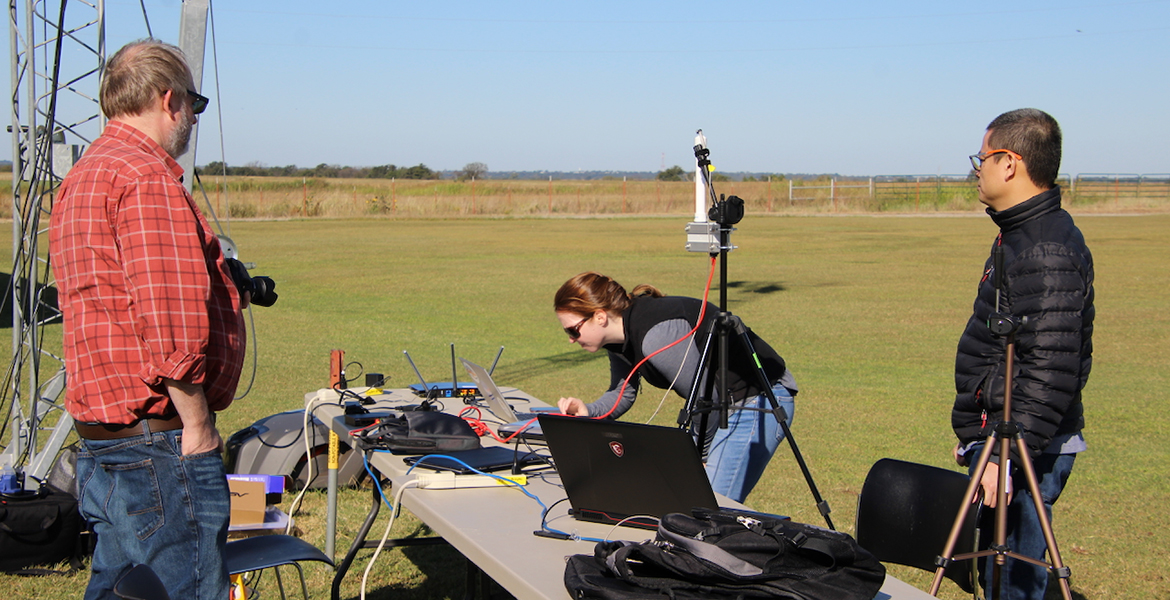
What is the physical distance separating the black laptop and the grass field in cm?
19

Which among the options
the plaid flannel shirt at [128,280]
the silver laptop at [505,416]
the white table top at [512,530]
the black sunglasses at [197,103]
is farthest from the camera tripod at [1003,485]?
the black sunglasses at [197,103]

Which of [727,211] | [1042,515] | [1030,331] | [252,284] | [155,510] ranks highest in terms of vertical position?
[727,211]

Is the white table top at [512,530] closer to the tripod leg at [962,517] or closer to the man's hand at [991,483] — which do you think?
the tripod leg at [962,517]

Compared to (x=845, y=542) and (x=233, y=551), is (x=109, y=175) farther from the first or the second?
(x=845, y=542)

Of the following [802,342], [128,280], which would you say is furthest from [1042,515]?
[802,342]

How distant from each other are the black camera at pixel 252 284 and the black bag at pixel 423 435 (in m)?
0.73

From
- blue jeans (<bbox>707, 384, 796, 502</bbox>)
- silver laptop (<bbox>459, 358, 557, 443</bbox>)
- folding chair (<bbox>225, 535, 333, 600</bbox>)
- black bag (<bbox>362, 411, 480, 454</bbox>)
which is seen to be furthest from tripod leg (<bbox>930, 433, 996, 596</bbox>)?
folding chair (<bbox>225, 535, 333, 600</bbox>)

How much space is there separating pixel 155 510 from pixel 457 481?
0.92 meters

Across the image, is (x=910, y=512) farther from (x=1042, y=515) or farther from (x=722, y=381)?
(x=722, y=381)

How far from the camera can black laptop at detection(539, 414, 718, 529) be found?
250cm

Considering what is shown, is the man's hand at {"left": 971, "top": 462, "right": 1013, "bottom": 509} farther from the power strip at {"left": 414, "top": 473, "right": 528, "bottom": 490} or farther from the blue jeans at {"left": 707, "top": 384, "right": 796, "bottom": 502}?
the power strip at {"left": 414, "top": 473, "right": 528, "bottom": 490}

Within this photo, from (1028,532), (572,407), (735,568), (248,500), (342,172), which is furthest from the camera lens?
(342,172)

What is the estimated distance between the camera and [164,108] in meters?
2.49

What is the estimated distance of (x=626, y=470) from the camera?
8.57 feet
